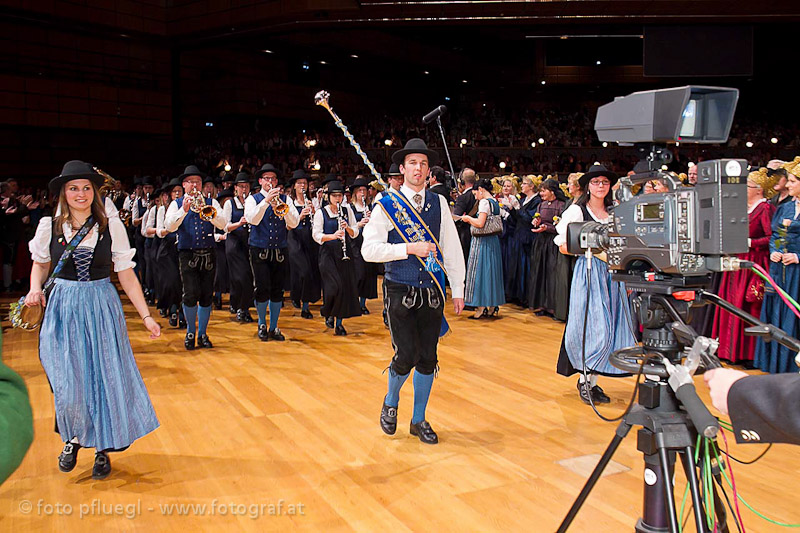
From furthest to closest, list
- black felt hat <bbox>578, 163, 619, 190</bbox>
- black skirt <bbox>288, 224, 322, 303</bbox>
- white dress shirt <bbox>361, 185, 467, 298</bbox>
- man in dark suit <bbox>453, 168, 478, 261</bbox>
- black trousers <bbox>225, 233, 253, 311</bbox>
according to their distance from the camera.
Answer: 1. man in dark suit <bbox>453, 168, 478, 261</bbox>
2. black skirt <bbox>288, 224, 322, 303</bbox>
3. black trousers <bbox>225, 233, 253, 311</bbox>
4. black felt hat <bbox>578, 163, 619, 190</bbox>
5. white dress shirt <bbox>361, 185, 467, 298</bbox>

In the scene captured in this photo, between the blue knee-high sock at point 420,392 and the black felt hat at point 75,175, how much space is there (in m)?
2.08

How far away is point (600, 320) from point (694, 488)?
105 inches

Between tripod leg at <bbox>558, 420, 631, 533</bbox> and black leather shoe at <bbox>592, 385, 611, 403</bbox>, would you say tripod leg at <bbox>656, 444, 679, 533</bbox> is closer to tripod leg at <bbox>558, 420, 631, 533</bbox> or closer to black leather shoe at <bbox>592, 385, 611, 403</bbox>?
tripod leg at <bbox>558, 420, 631, 533</bbox>

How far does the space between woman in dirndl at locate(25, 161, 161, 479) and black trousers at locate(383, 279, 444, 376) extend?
51.7 inches

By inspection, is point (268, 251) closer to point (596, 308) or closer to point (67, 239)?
point (67, 239)

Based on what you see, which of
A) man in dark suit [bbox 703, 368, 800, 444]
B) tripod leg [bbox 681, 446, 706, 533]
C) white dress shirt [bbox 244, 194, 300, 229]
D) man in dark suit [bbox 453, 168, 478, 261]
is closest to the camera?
man in dark suit [bbox 703, 368, 800, 444]

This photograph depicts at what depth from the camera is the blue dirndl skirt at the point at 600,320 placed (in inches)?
168

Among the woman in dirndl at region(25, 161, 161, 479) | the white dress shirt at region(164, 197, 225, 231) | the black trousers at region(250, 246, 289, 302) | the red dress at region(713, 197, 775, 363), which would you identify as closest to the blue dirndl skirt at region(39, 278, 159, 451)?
the woman in dirndl at region(25, 161, 161, 479)

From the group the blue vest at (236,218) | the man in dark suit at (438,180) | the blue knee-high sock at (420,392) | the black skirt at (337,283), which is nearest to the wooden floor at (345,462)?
the blue knee-high sock at (420,392)

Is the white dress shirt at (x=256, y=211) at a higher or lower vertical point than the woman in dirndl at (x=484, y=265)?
higher

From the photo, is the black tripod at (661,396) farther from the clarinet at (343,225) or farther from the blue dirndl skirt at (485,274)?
the blue dirndl skirt at (485,274)

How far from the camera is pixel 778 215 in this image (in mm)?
5137

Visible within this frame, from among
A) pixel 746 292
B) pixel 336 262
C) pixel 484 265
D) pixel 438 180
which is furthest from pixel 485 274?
pixel 746 292

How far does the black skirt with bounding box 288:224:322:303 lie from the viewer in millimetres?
7855
